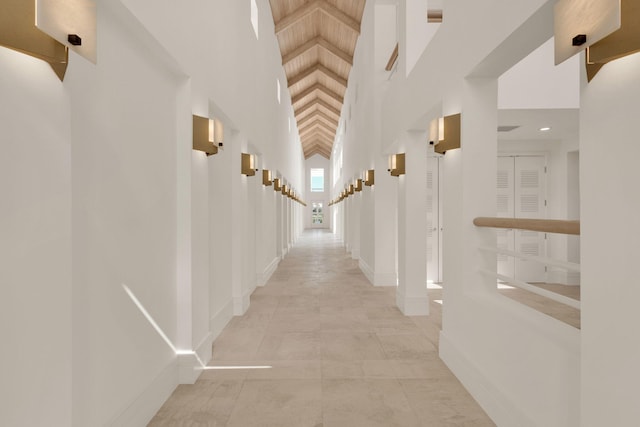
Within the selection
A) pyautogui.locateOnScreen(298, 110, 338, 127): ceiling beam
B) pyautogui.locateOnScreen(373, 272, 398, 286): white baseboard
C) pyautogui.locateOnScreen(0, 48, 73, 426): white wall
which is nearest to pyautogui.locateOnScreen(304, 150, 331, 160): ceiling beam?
pyautogui.locateOnScreen(298, 110, 338, 127): ceiling beam

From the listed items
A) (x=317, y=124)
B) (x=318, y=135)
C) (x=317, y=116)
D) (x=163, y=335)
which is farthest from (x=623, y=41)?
(x=318, y=135)

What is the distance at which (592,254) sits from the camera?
144 centimetres

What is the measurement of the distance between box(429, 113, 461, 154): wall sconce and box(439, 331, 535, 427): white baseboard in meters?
1.57

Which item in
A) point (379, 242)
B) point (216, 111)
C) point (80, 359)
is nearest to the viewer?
point (80, 359)

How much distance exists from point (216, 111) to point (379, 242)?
3.61 meters

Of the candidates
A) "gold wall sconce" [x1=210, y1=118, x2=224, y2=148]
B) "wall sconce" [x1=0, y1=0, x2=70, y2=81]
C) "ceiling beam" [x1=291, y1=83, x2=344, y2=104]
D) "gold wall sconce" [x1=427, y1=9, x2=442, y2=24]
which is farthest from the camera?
"ceiling beam" [x1=291, y1=83, x2=344, y2=104]

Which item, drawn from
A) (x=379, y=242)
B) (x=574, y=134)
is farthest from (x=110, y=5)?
(x=574, y=134)

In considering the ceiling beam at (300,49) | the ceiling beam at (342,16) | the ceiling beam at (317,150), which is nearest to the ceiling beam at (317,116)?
the ceiling beam at (317,150)

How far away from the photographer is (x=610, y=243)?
1.35 metres

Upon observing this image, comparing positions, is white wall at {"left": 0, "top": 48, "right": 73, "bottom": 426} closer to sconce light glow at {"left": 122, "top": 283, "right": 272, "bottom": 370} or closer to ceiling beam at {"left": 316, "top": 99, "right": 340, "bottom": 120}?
sconce light glow at {"left": 122, "top": 283, "right": 272, "bottom": 370}

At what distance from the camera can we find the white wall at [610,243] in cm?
126

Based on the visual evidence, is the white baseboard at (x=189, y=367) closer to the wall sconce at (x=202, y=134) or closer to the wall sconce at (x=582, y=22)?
the wall sconce at (x=202, y=134)

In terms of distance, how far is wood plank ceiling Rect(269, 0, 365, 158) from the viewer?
26.9ft

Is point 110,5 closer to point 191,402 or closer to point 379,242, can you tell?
point 191,402
